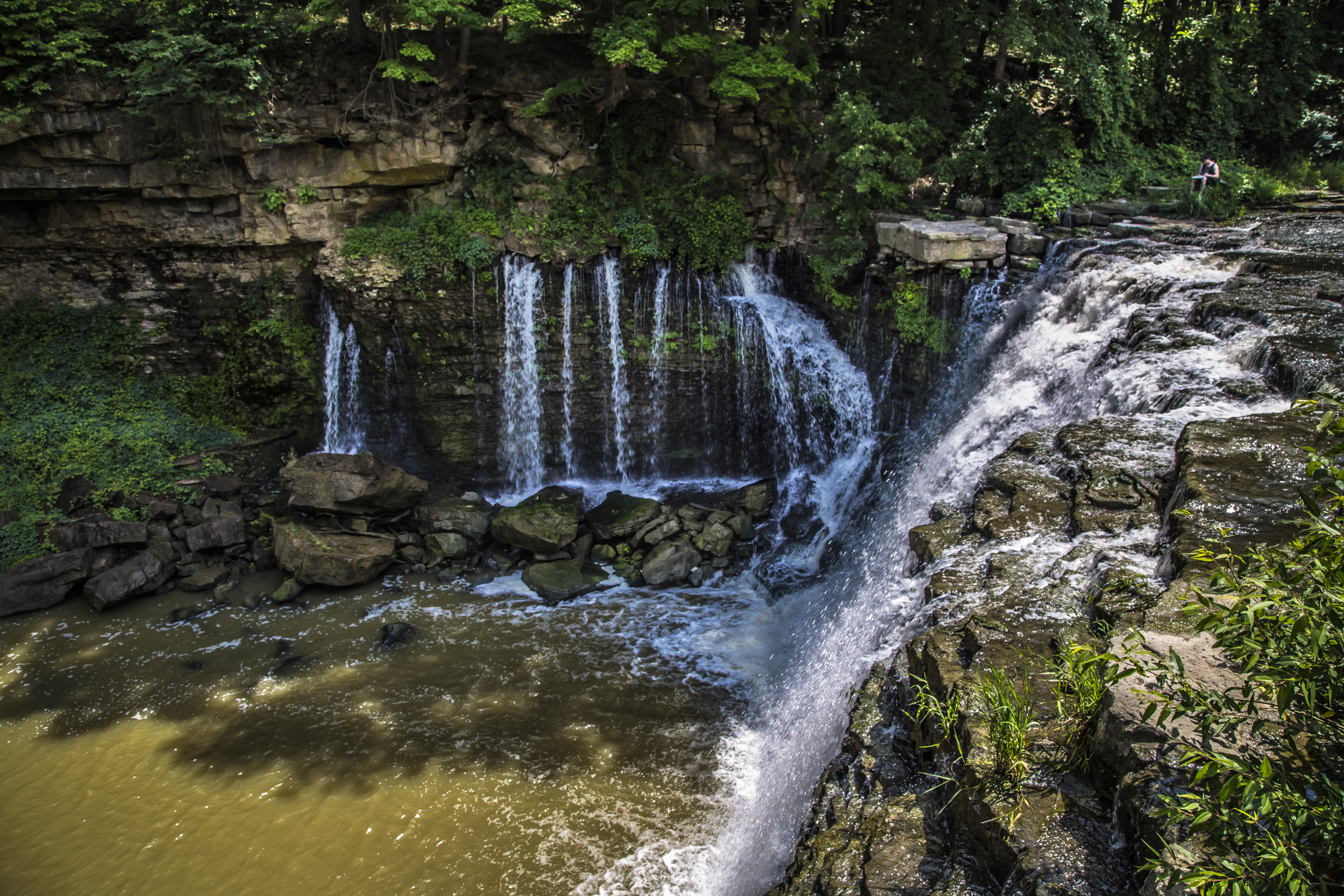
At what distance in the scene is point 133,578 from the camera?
1075 cm

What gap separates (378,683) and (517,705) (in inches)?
70.4

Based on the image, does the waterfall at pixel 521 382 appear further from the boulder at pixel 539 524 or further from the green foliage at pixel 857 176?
the green foliage at pixel 857 176

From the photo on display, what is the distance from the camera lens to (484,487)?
1345cm

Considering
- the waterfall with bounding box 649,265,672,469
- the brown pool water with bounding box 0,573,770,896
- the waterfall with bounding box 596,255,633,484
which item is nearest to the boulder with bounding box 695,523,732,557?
the brown pool water with bounding box 0,573,770,896

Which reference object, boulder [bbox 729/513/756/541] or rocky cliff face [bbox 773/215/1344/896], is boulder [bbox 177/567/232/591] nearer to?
boulder [bbox 729/513/756/541]

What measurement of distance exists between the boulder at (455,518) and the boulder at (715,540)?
10.9ft

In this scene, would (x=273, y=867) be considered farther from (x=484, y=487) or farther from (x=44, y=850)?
(x=484, y=487)

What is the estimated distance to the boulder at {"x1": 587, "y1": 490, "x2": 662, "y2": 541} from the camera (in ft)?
38.8

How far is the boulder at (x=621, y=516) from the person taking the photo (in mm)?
11820

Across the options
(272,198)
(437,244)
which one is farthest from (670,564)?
(272,198)

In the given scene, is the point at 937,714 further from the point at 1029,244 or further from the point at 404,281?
the point at 404,281

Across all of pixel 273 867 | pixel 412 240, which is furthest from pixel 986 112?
pixel 273 867

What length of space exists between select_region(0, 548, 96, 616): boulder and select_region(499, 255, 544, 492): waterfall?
20.0 ft

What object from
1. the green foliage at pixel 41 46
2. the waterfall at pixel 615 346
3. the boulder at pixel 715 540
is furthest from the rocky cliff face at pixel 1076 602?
the green foliage at pixel 41 46
